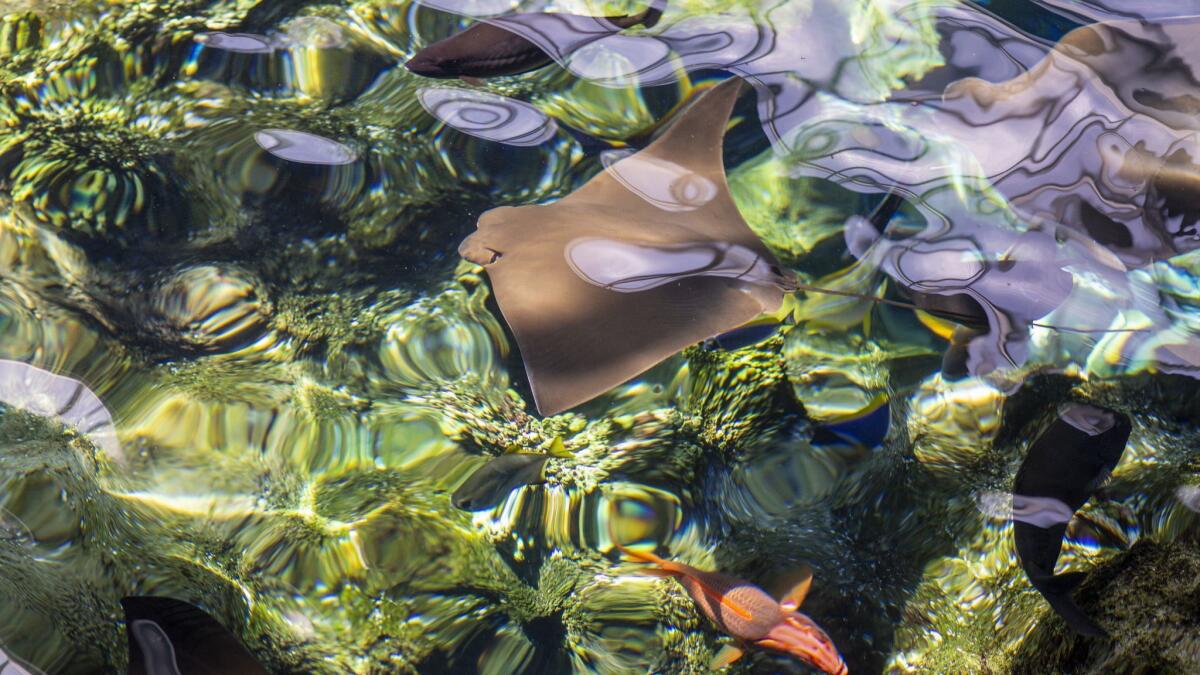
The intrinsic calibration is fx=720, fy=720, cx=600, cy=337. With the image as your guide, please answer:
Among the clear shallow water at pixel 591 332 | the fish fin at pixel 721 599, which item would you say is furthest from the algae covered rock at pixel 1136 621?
the fish fin at pixel 721 599

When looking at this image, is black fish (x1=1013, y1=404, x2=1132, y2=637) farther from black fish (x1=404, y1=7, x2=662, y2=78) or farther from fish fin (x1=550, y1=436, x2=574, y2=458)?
black fish (x1=404, y1=7, x2=662, y2=78)

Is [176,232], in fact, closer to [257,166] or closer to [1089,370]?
[257,166]

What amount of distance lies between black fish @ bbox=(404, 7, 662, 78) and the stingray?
56 centimetres

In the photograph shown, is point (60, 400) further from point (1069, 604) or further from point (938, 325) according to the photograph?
point (1069, 604)

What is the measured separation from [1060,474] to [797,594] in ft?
2.99

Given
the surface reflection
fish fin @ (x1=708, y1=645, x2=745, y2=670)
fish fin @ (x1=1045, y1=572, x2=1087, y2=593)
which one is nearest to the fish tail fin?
fish fin @ (x1=1045, y1=572, x2=1087, y2=593)

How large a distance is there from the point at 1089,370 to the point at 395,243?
262 centimetres

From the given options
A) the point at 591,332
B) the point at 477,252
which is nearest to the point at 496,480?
the point at 591,332

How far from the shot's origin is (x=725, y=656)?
2.32 meters

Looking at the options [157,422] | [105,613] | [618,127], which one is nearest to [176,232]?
[157,422]

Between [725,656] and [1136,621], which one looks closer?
[1136,621]

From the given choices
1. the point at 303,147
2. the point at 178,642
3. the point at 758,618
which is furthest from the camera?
the point at 303,147

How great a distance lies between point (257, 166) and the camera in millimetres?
2889

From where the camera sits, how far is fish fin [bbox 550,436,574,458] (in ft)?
8.46
